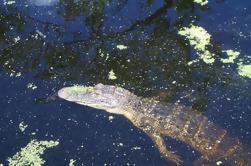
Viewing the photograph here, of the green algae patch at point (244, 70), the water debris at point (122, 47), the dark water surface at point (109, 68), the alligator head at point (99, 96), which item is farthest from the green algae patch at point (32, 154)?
the green algae patch at point (244, 70)

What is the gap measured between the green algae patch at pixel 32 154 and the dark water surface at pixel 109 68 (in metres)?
0.06

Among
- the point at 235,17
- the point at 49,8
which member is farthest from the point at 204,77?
the point at 49,8

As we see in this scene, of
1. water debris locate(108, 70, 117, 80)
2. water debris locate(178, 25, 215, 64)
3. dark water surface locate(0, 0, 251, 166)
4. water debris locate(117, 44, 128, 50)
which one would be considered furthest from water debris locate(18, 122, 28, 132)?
water debris locate(178, 25, 215, 64)

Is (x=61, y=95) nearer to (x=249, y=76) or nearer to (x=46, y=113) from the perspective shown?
(x=46, y=113)

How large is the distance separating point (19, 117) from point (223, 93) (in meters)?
2.27

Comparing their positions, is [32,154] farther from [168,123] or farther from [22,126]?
[168,123]

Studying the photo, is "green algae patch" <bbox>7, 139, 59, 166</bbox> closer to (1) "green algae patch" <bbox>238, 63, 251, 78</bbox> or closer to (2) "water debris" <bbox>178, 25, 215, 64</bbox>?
(2) "water debris" <bbox>178, 25, 215, 64</bbox>

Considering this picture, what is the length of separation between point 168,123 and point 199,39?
141cm

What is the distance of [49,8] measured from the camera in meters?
6.90

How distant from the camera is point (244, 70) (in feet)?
17.7

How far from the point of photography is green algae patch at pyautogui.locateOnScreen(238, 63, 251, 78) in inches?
211

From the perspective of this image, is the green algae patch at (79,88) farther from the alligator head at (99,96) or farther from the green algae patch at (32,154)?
the green algae patch at (32,154)

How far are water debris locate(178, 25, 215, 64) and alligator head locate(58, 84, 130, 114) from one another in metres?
1.10

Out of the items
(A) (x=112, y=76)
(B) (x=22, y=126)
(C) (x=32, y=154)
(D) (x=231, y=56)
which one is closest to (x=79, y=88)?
(A) (x=112, y=76)
